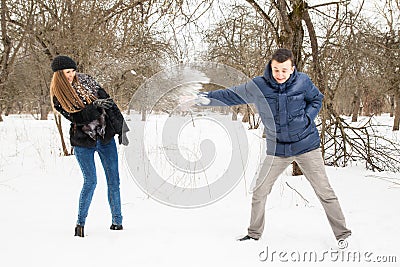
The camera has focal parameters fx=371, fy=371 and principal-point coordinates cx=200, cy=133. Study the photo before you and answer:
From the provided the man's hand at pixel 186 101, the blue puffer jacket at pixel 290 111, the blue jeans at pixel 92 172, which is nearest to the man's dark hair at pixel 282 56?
the blue puffer jacket at pixel 290 111

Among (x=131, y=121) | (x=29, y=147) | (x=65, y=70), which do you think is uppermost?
(x=65, y=70)

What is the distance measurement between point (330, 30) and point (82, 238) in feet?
13.1

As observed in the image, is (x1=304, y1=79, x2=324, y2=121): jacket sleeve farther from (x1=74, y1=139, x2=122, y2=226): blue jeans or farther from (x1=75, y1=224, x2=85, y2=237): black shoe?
(x1=75, y1=224, x2=85, y2=237): black shoe

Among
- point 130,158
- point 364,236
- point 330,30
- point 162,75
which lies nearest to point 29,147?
point 130,158

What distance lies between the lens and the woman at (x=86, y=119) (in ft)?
8.59

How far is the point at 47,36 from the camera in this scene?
692 cm

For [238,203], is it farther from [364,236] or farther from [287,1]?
[287,1]

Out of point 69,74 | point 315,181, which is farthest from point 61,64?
point 315,181

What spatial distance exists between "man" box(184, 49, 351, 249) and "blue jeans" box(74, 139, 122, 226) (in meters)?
1.12

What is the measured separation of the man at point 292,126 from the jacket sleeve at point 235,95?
0.08 feet

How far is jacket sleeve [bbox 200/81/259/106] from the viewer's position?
2677 millimetres

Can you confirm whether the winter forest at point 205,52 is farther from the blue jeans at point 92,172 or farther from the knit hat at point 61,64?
the knit hat at point 61,64

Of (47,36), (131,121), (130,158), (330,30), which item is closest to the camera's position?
(131,121)

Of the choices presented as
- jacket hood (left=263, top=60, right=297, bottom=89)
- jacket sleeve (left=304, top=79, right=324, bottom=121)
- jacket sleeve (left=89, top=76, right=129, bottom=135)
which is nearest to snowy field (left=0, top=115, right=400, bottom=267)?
jacket sleeve (left=89, top=76, right=129, bottom=135)
